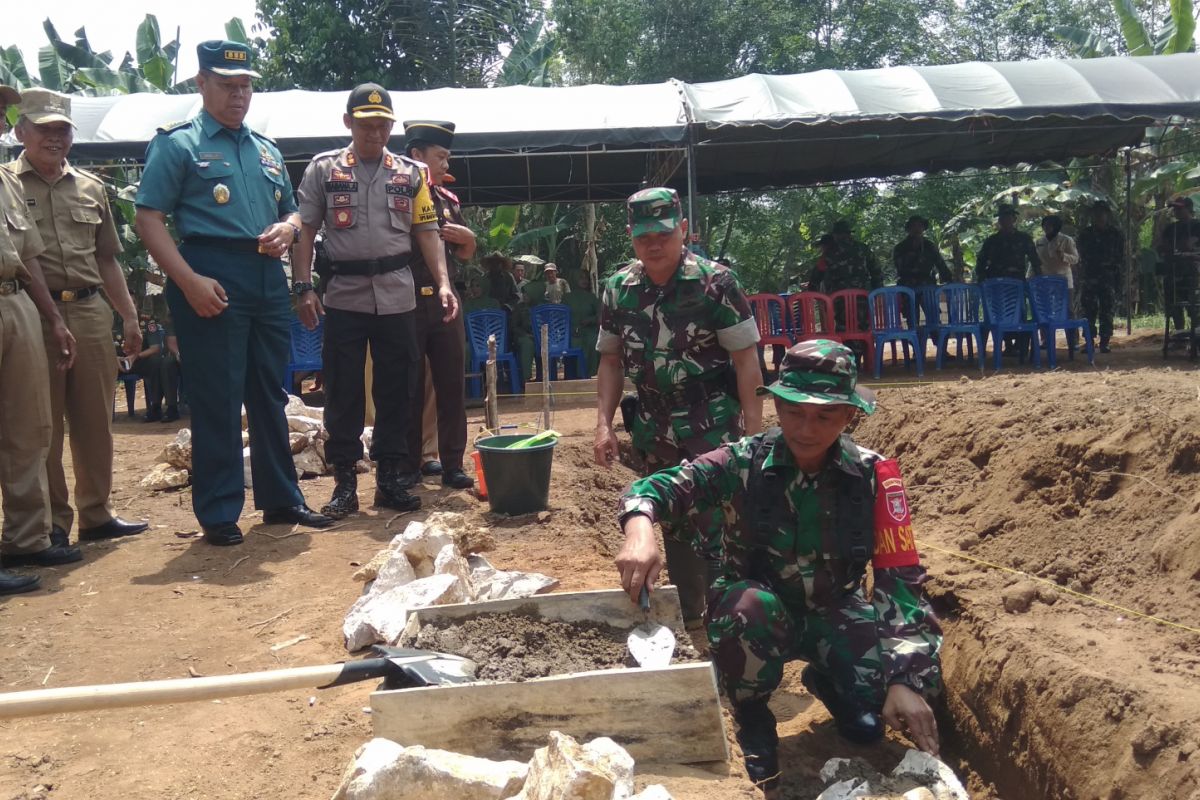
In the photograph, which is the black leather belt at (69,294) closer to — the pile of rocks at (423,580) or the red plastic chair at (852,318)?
the pile of rocks at (423,580)

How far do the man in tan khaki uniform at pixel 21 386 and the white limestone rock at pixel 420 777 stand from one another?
2602mm

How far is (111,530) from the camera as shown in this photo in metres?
5.16

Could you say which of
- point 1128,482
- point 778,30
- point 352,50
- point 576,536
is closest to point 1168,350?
point 1128,482

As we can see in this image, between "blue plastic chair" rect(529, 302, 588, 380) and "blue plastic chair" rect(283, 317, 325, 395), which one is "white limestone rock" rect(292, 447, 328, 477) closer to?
"blue plastic chair" rect(283, 317, 325, 395)

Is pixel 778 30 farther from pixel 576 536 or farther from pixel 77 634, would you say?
pixel 77 634

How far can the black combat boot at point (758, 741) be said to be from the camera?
301 cm

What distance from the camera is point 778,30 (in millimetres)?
23984

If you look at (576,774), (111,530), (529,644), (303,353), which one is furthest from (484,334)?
(576,774)

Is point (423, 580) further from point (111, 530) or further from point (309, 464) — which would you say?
point (309, 464)

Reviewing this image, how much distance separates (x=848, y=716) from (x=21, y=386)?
3587mm

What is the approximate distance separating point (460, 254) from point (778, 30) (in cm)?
2003

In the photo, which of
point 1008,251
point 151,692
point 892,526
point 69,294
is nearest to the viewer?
point 151,692

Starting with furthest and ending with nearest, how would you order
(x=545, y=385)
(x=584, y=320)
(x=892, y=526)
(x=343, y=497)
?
(x=584, y=320)
(x=545, y=385)
(x=343, y=497)
(x=892, y=526)

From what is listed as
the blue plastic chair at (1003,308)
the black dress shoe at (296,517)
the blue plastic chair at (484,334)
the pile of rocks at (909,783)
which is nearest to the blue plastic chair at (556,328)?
the blue plastic chair at (484,334)
